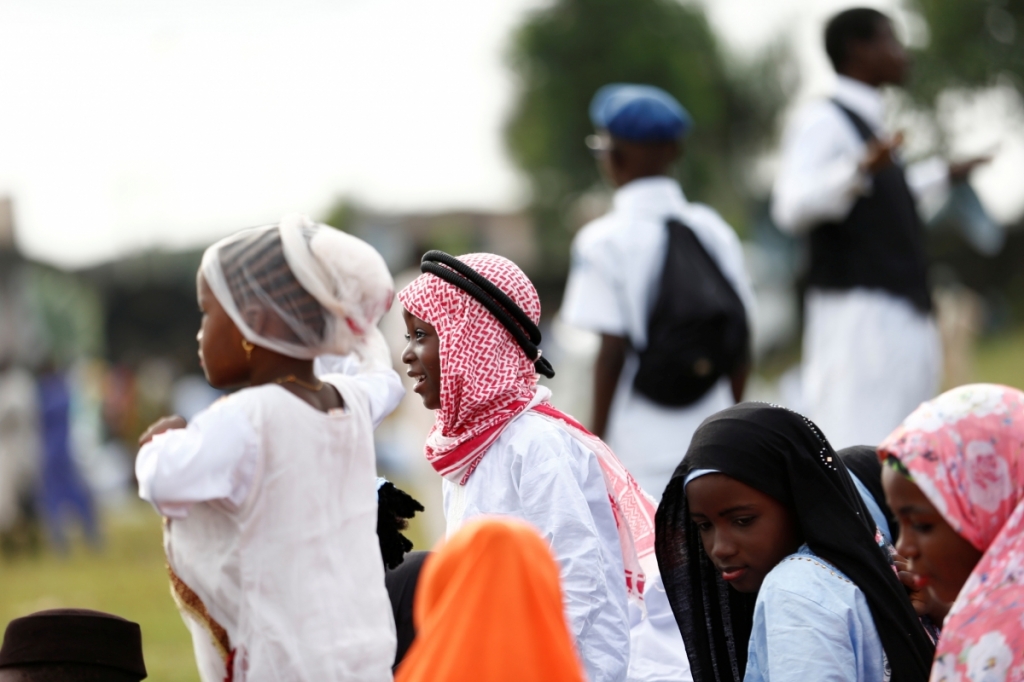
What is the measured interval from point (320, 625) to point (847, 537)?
1301mm

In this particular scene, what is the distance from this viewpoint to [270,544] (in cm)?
303

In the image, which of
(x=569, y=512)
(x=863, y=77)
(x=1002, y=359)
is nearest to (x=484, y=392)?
(x=569, y=512)

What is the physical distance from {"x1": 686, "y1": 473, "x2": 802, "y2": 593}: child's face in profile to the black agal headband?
69 cm

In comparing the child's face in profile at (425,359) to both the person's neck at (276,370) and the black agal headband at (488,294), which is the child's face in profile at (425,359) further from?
the person's neck at (276,370)

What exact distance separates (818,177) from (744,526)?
294 cm

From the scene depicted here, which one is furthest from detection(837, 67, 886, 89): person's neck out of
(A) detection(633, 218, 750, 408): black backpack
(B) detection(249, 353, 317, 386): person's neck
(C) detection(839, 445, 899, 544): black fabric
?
(B) detection(249, 353, 317, 386): person's neck

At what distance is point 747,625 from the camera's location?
367 centimetres

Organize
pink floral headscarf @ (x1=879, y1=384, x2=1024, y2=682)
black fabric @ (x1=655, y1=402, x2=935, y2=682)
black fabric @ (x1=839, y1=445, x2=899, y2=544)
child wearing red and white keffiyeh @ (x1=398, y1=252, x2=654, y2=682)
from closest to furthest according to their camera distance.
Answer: pink floral headscarf @ (x1=879, y1=384, x2=1024, y2=682), black fabric @ (x1=655, y1=402, x2=935, y2=682), child wearing red and white keffiyeh @ (x1=398, y1=252, x2=654, y2=682), black fabric @ (x1=839, y1=445, x2=899, y2=544)

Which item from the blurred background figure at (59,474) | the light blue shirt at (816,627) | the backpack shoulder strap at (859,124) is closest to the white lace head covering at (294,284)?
the light blue shirt at (816,627)

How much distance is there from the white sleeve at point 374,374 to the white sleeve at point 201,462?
Result: 445 mm

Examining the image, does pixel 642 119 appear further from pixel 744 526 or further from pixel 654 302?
pixel 744 526

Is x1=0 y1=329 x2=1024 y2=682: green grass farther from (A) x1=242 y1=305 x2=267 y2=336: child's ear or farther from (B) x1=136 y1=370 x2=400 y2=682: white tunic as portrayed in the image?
(A) x1=242 y1=305 x2=267 y2=336: child's ear

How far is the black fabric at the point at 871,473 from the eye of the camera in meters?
4.00

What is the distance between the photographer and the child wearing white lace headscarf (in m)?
3.00
